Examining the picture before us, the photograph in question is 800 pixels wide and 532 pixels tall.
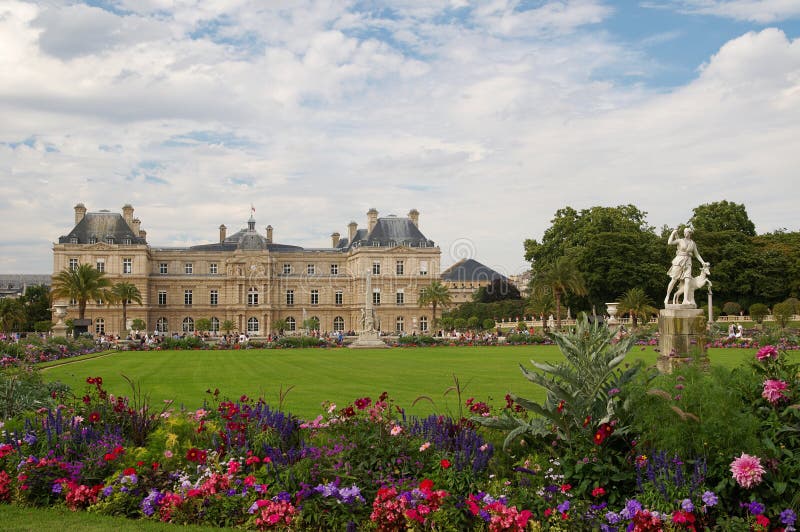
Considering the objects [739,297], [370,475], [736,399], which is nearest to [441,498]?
[370,475]

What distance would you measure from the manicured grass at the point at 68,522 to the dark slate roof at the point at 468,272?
467 ft

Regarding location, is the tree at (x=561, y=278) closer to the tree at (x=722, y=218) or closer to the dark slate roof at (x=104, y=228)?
the tree at (x=722, y=218)

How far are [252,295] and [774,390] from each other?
3168 inches

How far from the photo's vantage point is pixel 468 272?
15900cm

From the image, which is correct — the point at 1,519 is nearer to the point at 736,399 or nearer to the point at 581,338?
the point at 581,338

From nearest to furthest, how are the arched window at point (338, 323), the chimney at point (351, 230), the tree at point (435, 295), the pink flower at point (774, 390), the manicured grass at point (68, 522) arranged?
1. the pink flower at point (774, 390)
2. the manicured grass at point (68, 522)
3. the tree at point (435, 295)
4. the arched window at point (338, 323)
5. the chimney at point (351, 230)

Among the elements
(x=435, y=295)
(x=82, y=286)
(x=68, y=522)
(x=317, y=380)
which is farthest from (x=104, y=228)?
(x=68, y=522)

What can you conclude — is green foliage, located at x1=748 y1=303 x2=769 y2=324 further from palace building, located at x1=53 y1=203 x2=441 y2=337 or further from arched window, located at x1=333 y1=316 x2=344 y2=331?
arched window, located at x1=333 y1=316 x2=344 y2=331

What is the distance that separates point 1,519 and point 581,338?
5.63 m

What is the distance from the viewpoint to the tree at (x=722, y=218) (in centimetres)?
6731

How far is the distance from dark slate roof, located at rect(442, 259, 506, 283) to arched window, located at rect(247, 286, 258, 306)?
7228 centimetres

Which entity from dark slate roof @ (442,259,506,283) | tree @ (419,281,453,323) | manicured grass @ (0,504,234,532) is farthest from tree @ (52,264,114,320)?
dark slate roof @ (442,259,506,283)

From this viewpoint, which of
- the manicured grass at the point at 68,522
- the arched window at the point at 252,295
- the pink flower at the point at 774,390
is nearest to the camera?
the pink flower at the point at 774,390

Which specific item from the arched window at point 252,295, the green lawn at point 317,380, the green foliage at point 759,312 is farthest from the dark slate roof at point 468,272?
the green lawn at point 317,380
